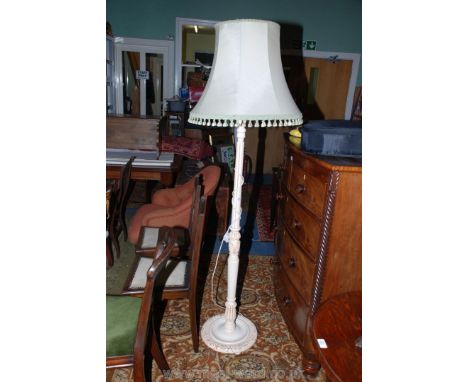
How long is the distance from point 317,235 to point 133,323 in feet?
3.22

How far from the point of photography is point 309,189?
1.66 meters

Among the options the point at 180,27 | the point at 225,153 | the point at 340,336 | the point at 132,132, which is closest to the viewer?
the point at 340,336

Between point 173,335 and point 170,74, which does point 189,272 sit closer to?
point 173,335

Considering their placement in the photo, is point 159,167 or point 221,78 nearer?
point 221,78

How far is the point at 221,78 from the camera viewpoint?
1437 mm

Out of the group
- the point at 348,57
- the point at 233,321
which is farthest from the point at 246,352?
the point at 348,57

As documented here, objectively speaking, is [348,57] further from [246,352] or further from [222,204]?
[246,352]

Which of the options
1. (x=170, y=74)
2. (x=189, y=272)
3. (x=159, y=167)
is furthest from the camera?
(x=170, y=74)

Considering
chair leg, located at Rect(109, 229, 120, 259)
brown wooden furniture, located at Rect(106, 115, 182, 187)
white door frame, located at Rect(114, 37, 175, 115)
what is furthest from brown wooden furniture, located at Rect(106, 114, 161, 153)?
white door frame, located at Rect(114, 37, 175, 115)

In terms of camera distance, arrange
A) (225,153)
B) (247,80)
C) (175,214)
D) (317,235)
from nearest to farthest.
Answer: (247,80) → (317,235) → (175,214) → (225,153)
